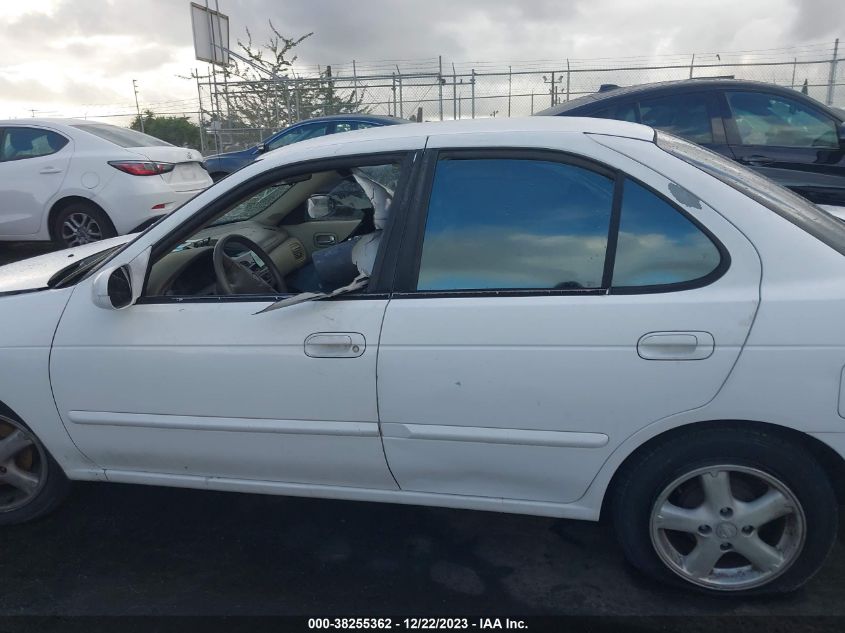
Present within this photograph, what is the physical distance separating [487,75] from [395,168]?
15.0 meters

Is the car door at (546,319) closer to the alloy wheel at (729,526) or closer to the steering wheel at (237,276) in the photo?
the alloy wheel at (729,526)

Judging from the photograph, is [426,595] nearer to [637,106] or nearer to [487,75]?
[637,106]

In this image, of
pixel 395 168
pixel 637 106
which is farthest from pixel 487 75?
pixel 395 168

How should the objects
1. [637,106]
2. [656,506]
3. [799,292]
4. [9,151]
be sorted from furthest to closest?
[9,151], [637,106], [656,506], [799,292]

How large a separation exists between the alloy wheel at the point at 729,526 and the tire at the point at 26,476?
248cm

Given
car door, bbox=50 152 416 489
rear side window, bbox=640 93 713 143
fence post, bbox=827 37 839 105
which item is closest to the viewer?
car door, bbox=50 152 416 489

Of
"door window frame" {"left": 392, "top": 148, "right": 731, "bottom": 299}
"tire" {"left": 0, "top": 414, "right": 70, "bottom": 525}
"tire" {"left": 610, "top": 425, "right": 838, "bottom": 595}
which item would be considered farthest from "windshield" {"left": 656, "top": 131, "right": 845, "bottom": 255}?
"tire" {"left": 0, "top": 414, "right": 70, "bottom": 525}

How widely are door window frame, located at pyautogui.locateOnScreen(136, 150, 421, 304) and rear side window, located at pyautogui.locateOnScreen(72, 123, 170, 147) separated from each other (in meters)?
5.59

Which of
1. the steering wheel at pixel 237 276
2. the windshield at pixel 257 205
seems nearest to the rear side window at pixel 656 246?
the steering wheel at pixel 237 276

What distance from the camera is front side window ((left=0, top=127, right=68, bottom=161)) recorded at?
7586 millimetres

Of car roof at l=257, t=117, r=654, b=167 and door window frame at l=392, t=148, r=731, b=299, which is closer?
door window frame at l=392, t=148, r=731, b=299

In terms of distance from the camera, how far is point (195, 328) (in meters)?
2.64

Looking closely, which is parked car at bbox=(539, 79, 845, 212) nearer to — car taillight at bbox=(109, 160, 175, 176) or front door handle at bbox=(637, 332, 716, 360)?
front door handle at bbox=(637, 332, 716, 360)

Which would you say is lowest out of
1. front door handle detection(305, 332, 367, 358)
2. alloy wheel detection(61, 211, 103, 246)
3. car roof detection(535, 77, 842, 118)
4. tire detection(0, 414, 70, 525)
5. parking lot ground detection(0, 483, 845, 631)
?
parking lot ground detection(0, 483, 845, 631)
